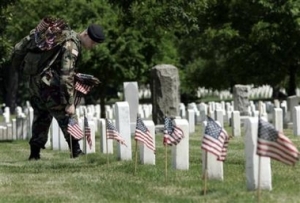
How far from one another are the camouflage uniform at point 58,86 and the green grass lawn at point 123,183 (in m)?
0.90

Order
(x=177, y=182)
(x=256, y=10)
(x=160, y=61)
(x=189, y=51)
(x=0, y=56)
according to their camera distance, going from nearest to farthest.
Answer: (x=177, y=182)
(x=0, y=56)
(x=256, y=10)
(x=160, y=61)
(x=189, y=51)

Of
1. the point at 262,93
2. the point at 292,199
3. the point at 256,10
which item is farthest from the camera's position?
the point at 262,93

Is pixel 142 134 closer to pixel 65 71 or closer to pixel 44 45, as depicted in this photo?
pixel 65 71

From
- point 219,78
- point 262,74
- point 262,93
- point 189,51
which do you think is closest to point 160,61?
point 219,78

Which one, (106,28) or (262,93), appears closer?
(106,28)

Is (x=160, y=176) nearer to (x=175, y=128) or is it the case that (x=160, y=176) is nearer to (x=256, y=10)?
(x=175, y=128)

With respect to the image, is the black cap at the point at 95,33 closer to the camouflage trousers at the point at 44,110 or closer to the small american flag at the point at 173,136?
the camouflage trousers at the point at 44,110

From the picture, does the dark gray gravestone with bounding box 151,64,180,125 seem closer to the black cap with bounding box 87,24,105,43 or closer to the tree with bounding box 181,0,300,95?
the tree with bounding box 181,0,300,95

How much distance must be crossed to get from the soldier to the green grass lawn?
0.90m

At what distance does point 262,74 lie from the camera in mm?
35781

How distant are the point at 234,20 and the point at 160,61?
20.4 feet

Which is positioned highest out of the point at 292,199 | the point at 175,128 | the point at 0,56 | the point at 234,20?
the point at 234,20

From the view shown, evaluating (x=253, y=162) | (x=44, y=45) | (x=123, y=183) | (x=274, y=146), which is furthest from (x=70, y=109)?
(x=274, y=146)

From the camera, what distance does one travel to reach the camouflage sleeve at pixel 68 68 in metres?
13.0
